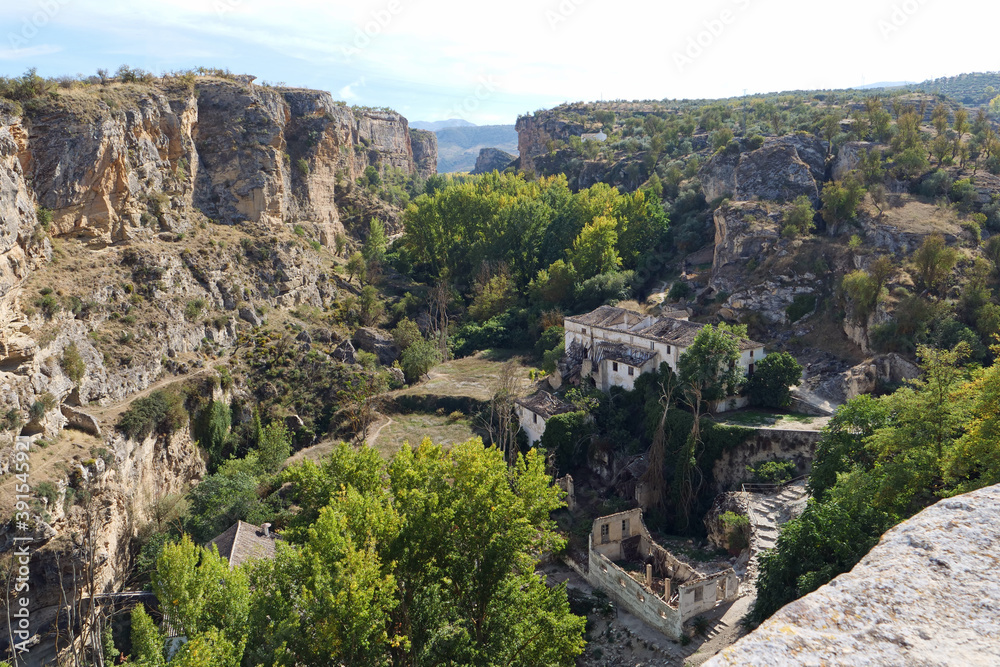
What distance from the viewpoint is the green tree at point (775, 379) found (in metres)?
34.4

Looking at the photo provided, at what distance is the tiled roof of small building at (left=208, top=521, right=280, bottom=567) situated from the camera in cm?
2362

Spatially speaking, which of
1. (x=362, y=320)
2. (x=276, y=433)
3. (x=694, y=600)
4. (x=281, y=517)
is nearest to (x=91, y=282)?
(x=276, y=433)

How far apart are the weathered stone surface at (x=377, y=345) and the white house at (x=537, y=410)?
506 inches

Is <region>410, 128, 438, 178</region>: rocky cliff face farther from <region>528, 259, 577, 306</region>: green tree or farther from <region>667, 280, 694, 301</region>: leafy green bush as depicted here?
<region>667, 280, 694, 301</region>: leafy green bush

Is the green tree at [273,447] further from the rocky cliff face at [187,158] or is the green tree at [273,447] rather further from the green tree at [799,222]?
the green tree at [799,222]

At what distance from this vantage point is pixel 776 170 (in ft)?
177

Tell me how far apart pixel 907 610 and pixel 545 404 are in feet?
113

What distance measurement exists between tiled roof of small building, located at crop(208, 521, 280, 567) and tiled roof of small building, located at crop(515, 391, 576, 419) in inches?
668

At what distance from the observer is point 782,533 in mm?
A: 21016

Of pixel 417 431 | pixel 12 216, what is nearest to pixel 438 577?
pixel 417 431

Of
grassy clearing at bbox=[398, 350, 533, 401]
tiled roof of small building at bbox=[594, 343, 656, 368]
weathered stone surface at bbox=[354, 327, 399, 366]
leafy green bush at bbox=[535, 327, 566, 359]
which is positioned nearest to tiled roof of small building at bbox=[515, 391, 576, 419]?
tiled roof of small building at bbox=[594, 343, 656, 368]

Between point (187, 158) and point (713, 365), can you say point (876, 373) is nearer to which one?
point (713, 365)

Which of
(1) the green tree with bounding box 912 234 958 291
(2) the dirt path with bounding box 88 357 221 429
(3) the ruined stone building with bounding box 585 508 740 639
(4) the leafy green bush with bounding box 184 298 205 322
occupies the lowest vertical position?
(3) the ruined stone building with bounding box 585 508 740 639

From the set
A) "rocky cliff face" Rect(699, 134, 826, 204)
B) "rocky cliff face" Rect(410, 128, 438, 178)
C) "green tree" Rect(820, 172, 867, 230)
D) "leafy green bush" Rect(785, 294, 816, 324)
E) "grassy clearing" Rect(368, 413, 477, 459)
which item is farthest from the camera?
"rocky cliff face" Rect(410, 128, 438, 178)
